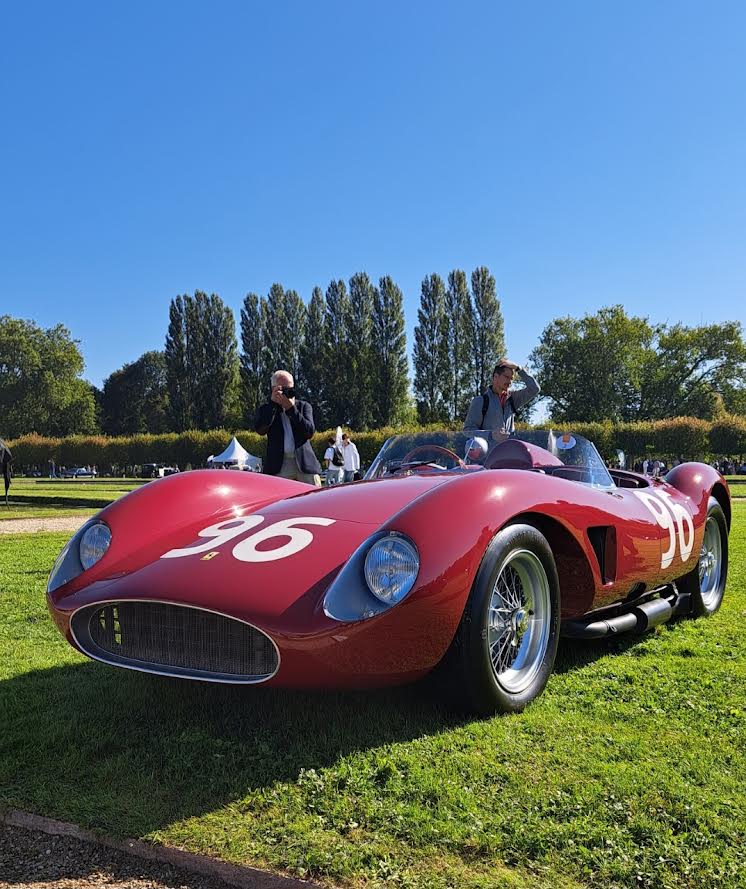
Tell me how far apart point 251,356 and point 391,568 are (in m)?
62.4

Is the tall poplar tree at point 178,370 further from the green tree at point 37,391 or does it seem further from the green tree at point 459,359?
the green tree at point 459,359

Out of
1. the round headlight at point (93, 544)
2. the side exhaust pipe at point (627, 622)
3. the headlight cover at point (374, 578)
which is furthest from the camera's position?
the side exhaust pipe at point (627, 622)

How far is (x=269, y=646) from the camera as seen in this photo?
8.64 feet

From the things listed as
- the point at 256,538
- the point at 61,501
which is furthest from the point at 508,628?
the point at 61,501

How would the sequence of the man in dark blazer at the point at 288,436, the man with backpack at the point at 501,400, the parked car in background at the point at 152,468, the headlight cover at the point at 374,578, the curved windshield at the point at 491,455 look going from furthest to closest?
the parked car in background at the point at 152,468 < the man in dark blazer at the point at 288,436 < the man with backpack at the point at 501,400 < the curved windshield at the point at 491,455 < the headlight cover at the point at 374,578

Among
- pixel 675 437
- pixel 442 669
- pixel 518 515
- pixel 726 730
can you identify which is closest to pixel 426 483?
pixel 518 515

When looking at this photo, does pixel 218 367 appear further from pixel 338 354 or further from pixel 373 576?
pixel 373 576

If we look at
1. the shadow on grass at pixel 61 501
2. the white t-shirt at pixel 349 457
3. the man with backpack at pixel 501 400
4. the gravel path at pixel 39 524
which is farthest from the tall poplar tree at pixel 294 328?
the man with backpack at pixel 501 400

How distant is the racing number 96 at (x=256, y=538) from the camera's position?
9.73ft

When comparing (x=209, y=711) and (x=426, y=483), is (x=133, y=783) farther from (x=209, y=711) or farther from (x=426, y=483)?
(x=426, y=483)

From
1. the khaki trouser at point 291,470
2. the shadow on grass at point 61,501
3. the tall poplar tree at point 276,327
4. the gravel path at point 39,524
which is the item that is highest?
the tall poplar tree at point 276,327

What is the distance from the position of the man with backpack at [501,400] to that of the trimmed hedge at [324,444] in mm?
26330

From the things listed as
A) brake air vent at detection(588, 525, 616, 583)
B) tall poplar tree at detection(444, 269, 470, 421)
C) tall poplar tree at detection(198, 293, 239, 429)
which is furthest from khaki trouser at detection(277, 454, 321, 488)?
A: tall poplar tree at detection(198, 293, 239, 429)

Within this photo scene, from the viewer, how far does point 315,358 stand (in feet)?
206
